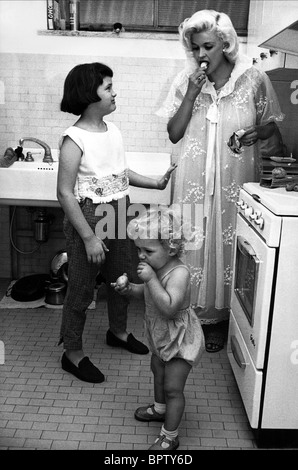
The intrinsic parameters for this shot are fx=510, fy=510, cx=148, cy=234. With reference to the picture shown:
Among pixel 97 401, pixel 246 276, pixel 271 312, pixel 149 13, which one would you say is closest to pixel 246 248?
pixel 246 276

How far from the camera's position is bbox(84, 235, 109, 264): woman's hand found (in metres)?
1.92

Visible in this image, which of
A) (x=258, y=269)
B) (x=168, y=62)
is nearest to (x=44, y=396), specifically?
(x=258, y=269)

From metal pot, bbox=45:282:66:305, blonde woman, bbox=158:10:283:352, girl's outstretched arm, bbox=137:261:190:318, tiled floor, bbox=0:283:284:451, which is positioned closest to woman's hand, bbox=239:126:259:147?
blonde woman, bbox=158:10:283:352

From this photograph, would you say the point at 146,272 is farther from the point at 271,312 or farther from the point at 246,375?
the point at 246,375

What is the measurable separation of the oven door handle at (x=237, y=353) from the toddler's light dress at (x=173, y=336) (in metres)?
0.27

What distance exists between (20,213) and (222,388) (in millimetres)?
1685

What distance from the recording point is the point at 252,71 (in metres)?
2.13

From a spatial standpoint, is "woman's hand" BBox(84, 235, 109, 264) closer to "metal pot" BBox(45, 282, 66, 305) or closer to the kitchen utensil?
"metal pot" BBox(45, 282, 66, 305)

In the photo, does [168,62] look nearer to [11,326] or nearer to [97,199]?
[97,199]

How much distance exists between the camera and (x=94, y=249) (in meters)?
1.92

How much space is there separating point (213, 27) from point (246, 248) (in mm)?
903

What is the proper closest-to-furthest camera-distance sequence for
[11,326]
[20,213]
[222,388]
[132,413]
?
[132,413] → [222,388] → [11,326] → [20,213]

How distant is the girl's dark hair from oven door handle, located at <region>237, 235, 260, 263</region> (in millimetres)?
750

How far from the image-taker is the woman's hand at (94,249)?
192cm
